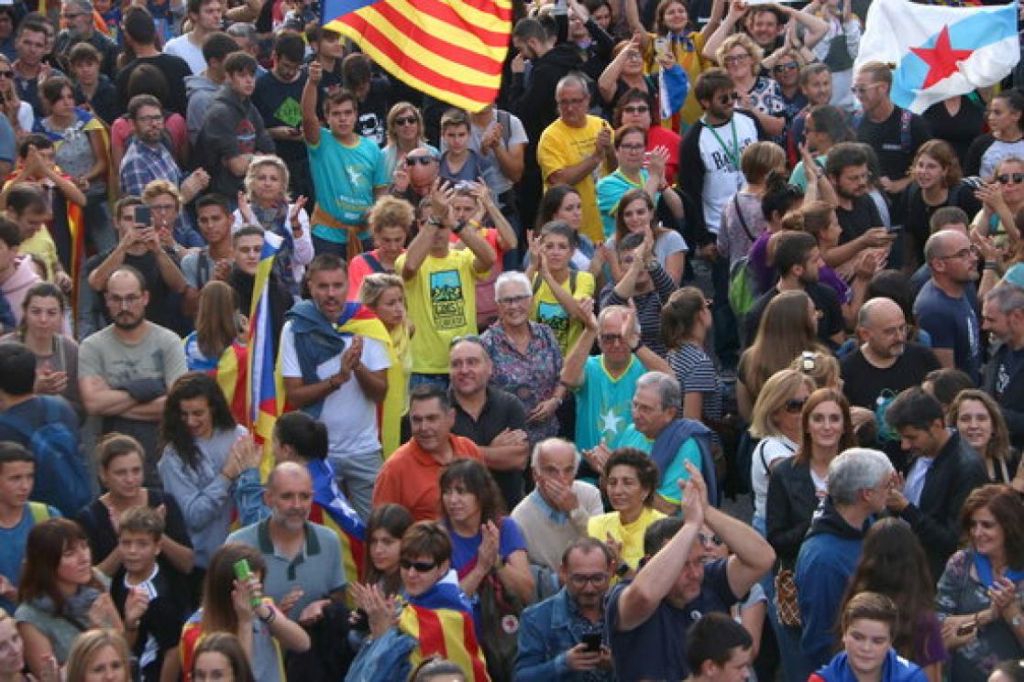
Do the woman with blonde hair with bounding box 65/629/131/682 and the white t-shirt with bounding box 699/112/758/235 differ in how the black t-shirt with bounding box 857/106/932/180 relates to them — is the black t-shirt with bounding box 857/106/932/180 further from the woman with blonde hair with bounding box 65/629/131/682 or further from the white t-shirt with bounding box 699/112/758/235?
the woman with blonde hair with bounding box 65/629/131/682

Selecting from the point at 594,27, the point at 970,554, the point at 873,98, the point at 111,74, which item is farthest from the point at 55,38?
the point at 970,554

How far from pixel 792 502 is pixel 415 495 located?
1.72 meters

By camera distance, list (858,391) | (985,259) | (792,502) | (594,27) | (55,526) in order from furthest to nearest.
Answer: (594,27) → (985,259) → (858,391) → (792,502) → (55,526)

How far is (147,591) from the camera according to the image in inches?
406

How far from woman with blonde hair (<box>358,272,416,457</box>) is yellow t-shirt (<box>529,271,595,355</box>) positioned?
92cm

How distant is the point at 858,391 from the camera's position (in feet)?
39.3

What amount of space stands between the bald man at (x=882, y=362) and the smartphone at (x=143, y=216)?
392 cm

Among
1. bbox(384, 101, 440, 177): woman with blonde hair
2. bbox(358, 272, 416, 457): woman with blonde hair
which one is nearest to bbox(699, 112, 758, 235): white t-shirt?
bbox(384, 101, 440, 177): woman with blonde hair

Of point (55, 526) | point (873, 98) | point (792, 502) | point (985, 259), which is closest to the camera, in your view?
point (55, 526)

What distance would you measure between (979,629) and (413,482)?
270 cm

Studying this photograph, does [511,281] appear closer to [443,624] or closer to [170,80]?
[443,624]

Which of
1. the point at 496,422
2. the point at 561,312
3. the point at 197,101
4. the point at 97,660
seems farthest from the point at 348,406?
the point at 197,101

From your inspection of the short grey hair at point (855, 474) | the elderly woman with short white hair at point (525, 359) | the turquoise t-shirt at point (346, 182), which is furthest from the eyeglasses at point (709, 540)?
the turquoise t-shirt at point (346, 182)

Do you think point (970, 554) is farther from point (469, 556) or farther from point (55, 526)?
point (55, 526)
